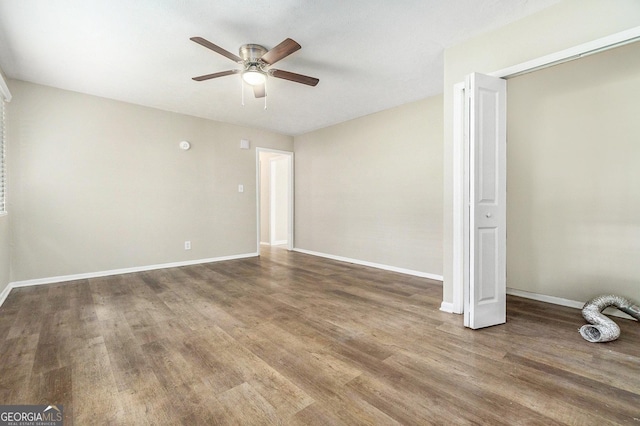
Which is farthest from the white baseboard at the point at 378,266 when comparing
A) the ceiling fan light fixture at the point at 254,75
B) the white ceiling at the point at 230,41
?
the ceiling fan light fixture at the point at 254,75

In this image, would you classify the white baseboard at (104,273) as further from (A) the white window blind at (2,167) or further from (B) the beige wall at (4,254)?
(A) the white window blind at (2,167)

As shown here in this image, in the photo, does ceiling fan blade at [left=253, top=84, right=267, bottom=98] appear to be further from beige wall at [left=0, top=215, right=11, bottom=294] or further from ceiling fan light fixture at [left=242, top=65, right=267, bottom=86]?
beige wall at [left=0, top=215, right=11, bottom=294]

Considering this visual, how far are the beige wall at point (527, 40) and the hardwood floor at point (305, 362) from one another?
0.83 metres

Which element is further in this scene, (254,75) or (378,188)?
(378,188)

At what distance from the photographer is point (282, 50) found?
2320mm

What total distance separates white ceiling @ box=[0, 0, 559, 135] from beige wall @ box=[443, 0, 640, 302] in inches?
4.0

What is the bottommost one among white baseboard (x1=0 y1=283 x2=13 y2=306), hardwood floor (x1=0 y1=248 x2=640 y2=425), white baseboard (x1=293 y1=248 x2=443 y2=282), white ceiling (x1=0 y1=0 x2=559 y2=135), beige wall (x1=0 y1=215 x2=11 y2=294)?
hardwood floor (x1=0 y1=248 x2=640 y2=425)

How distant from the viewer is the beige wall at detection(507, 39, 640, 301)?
2600 millimetres

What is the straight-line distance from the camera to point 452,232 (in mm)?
2707

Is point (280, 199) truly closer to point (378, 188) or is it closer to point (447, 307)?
point (378, 188)

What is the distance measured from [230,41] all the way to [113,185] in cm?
292

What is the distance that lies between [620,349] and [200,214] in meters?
5.25

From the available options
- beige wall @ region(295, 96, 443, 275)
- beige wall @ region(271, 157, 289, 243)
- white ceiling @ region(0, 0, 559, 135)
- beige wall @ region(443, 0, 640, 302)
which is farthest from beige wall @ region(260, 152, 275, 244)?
beige wall @ region(443, 0, 640, 302)

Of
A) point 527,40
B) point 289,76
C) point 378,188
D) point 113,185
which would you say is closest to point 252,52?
point 289,76
